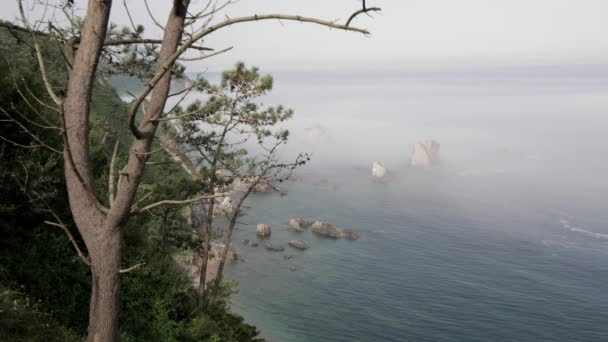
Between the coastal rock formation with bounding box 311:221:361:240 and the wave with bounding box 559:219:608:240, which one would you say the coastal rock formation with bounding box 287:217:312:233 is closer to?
the coastal rock formation with bounding box 311:221:361:240

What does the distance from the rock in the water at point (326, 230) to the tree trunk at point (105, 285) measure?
186ft

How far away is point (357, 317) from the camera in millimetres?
38031

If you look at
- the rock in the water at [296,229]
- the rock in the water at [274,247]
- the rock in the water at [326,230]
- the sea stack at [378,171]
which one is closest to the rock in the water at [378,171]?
the sea stack at [378,171]

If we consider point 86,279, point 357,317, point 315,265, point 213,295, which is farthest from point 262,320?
point 86,279

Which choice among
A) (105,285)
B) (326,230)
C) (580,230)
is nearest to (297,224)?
(326,230)

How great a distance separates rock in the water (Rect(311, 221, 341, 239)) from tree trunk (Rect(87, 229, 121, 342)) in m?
56.7

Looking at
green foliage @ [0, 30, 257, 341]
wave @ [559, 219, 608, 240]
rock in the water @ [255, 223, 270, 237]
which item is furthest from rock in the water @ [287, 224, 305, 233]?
wave @ [559, 219, 608, 240]

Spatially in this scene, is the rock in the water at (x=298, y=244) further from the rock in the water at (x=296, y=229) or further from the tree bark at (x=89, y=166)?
the tree bark at (x=89, y=166)

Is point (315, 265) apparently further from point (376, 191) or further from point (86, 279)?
point (376, 191)

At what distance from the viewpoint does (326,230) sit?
59844 millimetres

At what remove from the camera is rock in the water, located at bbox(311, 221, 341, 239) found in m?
59.6

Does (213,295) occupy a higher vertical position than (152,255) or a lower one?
lower

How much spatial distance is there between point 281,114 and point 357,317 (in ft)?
94.5

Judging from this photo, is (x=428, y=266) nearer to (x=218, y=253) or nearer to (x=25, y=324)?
(x=218, y=253)
